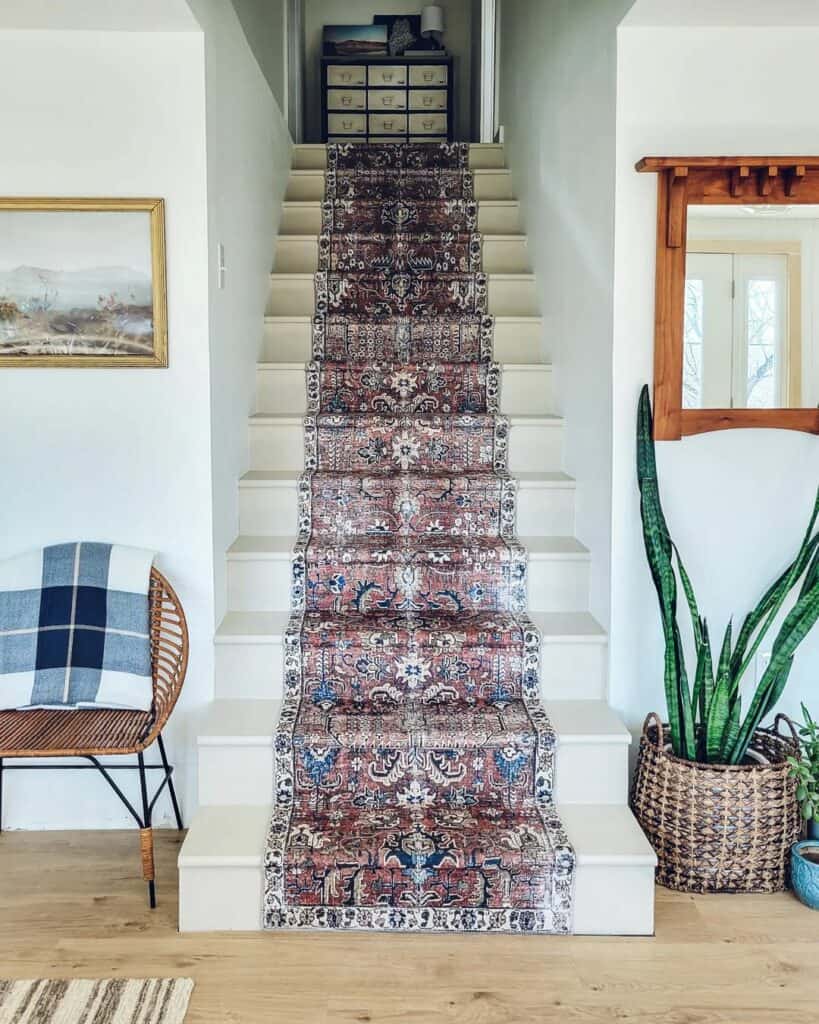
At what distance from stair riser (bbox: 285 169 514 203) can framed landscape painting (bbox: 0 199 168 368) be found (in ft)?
6.95

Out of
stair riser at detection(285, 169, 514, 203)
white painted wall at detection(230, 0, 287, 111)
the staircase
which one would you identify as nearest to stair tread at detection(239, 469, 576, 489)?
the staircase

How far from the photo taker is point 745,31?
8.36ft

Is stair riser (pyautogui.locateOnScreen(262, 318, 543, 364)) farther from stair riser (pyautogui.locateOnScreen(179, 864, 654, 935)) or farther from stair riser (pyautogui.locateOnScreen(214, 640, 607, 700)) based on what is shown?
stair riser (pyautogui.locateOnScreen(179, 864, 654, 935))

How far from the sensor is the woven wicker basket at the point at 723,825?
2355 millimetres

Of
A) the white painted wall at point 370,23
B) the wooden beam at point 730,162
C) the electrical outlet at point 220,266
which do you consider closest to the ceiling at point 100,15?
the electrical outlet at point 220,266

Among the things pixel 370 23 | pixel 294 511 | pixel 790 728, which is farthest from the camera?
pixel 370 23

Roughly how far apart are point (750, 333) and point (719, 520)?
0.52 m

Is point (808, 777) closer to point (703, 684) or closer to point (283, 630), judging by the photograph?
point (703, 684)

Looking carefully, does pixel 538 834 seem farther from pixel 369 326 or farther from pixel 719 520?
pixel 369 326

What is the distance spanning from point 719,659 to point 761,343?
842mm

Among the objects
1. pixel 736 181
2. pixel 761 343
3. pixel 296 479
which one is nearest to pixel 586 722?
pixel 761 343

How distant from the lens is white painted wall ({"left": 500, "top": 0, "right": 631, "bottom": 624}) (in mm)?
2738

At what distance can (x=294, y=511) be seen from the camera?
126 inches

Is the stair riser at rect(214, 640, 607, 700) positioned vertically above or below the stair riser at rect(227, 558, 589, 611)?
below
